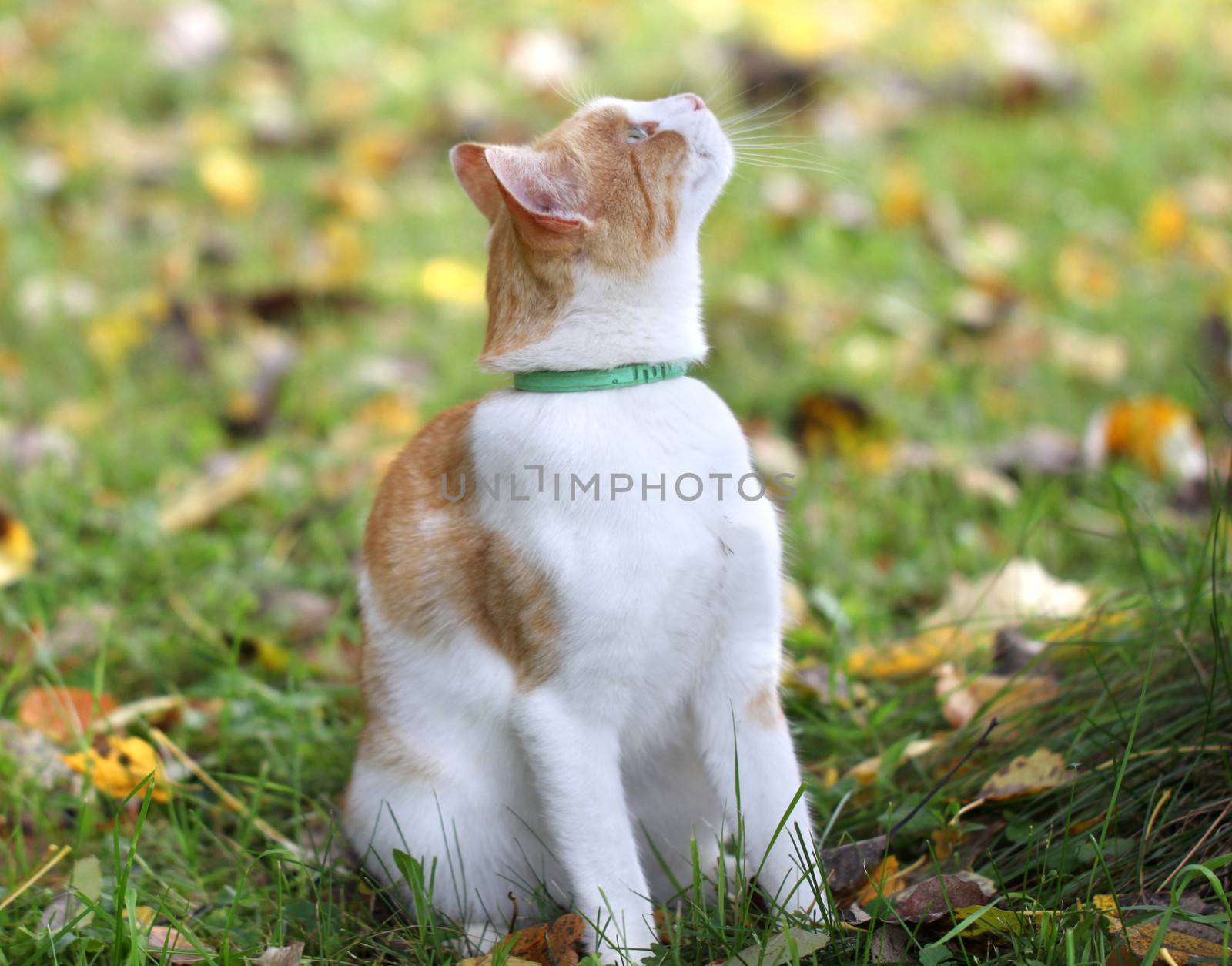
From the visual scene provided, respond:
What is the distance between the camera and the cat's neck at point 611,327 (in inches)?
65.5

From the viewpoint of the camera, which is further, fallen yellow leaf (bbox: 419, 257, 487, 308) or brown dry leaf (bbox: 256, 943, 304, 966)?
fallen yellow leaf (bbox: 419, 257, 487, 308)

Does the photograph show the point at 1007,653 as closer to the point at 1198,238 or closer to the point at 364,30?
the point at 1198,238

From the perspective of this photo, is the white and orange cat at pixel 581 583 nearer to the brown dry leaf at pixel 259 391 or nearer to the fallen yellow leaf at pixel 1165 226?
the brown dry leaf at pixel 259 391

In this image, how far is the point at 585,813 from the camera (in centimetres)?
162

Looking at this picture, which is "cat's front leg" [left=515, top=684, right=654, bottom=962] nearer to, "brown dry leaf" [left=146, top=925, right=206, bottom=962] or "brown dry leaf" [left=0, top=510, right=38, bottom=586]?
"brown dry leaf" [left=146, top=925, right=206, bottom=962]

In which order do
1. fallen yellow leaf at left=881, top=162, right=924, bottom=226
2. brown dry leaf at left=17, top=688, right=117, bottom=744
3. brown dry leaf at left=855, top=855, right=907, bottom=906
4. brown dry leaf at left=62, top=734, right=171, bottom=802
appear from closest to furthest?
1. brown dry leaf at left=855, top=855, right=907, bottom=906
2. brown dry leaf at left=62, top=734, right=171, bottom=802
3. brown dry leaf at left=17, top=688, right=117, bottom=744
4. fallen yellow leaf at left=881, top=162, right=924, bottom=226

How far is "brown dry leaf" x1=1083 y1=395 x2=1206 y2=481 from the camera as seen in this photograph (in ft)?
9.53

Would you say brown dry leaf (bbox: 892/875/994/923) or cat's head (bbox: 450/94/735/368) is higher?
cat's head (bbox: 450/94/735/368)

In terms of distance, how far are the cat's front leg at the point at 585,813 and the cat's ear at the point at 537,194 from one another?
589 millimetres

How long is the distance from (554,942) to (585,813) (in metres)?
0.18

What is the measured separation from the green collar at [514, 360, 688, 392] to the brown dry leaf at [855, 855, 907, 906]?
2.29 ft

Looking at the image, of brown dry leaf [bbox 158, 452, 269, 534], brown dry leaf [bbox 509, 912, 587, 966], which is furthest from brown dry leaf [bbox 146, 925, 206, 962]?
brown dry leaf [bbox 158, 452, 269, 534]

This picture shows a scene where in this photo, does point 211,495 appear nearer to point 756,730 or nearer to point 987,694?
point 756,730

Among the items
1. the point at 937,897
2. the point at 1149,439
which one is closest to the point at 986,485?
the point at 1149,439
